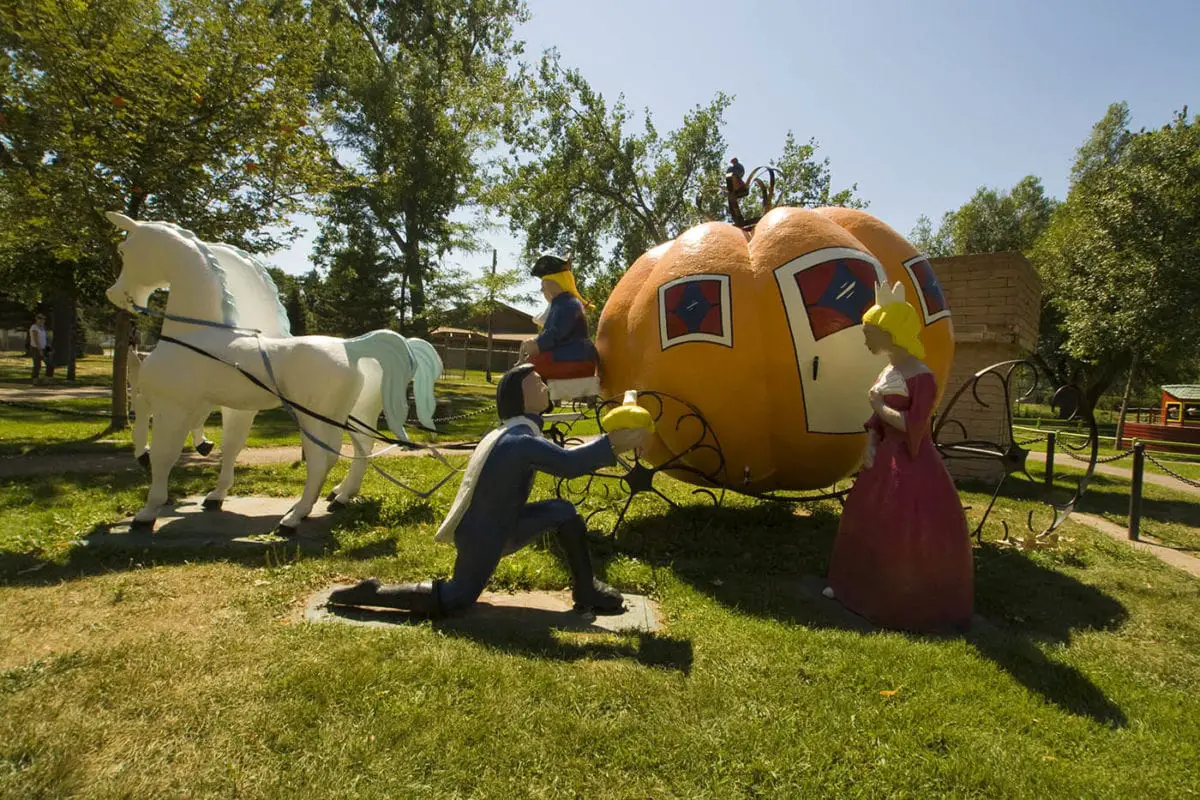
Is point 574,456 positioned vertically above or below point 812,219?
below

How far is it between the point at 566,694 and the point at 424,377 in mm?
3358

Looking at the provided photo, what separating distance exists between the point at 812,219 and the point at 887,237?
32.3 inches

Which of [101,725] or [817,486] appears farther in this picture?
[817,486]

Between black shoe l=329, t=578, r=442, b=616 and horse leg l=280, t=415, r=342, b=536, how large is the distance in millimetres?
1764

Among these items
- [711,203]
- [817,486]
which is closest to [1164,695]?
[817,486]

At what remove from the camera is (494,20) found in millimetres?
27094

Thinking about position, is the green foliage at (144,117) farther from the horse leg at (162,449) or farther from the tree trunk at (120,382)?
the horse leg at (162,449)

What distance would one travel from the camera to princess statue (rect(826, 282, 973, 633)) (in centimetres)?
389

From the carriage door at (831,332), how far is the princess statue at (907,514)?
817mm

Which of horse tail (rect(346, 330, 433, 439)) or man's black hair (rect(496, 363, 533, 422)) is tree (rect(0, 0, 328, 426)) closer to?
horse tail (rect(346, 330, 433, 439))

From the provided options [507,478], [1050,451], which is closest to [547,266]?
[507,478]

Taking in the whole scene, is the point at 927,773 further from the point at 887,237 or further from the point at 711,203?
the point at 711,203

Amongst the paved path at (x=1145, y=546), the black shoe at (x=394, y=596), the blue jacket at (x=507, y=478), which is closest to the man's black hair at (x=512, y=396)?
the blue jacket at (x=507, y=478)

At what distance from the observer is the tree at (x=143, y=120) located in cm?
888
